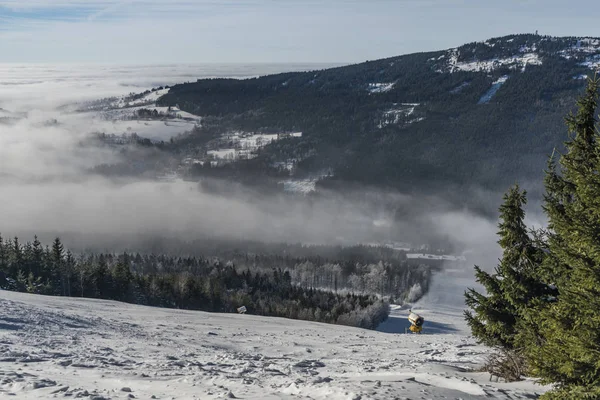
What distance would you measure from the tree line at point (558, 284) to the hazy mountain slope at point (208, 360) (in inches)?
76.6

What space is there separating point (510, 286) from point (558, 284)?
344 cm

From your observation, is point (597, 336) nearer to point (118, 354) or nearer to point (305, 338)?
point (118, 354)

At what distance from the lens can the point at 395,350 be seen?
3406 cm

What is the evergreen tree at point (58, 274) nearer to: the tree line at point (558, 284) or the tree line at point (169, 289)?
the tree line at point (169, 289)

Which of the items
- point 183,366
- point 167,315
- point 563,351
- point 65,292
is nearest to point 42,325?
point 183,366

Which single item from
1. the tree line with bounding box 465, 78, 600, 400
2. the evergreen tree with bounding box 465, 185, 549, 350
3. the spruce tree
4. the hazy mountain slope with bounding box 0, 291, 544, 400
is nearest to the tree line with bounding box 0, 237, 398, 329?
the hazy mountain slope with bounding box 0, 291, 544, 400

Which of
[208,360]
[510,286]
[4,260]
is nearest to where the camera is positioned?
[510,286]

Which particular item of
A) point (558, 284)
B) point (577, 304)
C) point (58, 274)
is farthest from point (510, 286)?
point (58, 274)

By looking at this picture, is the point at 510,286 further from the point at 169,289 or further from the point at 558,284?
the point at 169,289

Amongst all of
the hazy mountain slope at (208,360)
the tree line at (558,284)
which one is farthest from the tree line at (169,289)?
the tree line at (558,284)

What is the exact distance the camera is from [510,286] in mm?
22516

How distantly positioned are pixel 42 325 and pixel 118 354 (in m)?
7.95

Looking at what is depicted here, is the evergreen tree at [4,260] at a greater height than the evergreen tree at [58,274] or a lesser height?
greater

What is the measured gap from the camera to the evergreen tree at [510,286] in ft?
73.7
